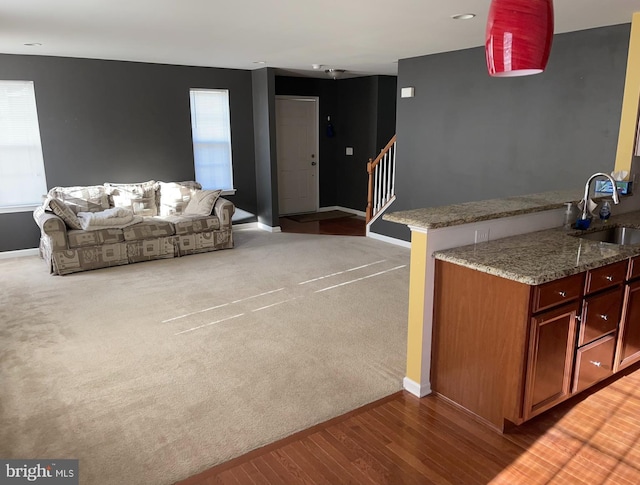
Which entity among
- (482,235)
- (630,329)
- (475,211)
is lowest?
(630,329)

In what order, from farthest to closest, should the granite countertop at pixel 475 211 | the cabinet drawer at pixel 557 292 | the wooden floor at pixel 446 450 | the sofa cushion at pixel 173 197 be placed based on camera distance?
the sofa cushion at pixel 173 197 < the granite countertop at pixel 475 211 < the cabinet drawer at pixel 557 292 < the wooden floor at pixel 446 450

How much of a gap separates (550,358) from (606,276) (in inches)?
22.5

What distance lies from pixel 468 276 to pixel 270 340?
1.70 metres

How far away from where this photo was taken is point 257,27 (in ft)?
13.5

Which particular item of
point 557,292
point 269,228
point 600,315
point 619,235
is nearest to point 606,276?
point 600,315

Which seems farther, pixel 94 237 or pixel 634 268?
pixel 94 237

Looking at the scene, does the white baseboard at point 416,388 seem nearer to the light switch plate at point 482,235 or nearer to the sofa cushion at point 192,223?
the light switch plate at point 482,235

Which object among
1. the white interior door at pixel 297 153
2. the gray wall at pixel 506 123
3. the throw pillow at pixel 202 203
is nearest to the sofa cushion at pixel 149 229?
the throw pillow at pixel 202 203

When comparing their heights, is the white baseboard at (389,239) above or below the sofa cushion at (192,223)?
below

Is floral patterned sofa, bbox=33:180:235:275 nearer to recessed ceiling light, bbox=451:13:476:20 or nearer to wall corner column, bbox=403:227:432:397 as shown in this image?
recessed ceiling light, bbox=451:13:476:20

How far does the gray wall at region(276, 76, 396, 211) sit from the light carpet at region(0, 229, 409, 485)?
3.35 meters

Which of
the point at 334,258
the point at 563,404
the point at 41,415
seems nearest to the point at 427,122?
the point at 334,258

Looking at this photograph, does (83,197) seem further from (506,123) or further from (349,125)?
(506,123)

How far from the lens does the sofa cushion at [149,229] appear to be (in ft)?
18.4
